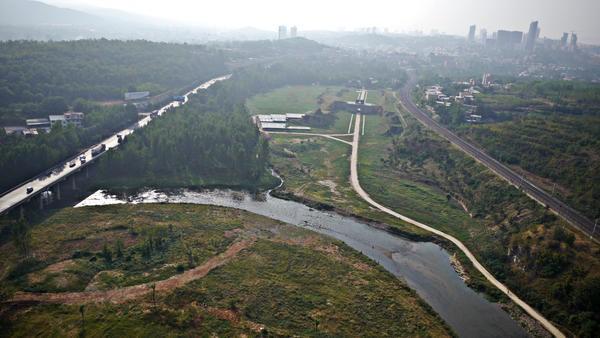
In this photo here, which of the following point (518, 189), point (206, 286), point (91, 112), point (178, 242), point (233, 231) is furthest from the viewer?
point (91, 112)

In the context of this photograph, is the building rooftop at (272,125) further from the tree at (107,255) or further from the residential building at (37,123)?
the tree at (107,255)

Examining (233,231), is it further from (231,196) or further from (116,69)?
(116,69)

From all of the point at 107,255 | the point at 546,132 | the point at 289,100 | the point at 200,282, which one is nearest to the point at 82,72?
the point at 289,100

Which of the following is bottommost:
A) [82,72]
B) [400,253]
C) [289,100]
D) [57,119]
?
[400,253]

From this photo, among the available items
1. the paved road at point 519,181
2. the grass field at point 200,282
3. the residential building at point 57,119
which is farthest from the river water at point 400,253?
the residential building at point 57,119

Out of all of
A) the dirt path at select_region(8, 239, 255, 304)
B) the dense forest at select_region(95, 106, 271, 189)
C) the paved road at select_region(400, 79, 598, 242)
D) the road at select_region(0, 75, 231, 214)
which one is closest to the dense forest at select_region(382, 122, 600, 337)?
the paved road at select_region(400, 79, 598, 242)

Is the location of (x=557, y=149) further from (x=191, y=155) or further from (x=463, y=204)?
(x=191, y=155)

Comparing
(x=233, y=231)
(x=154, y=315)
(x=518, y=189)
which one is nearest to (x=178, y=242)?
(x=233, y=231)
